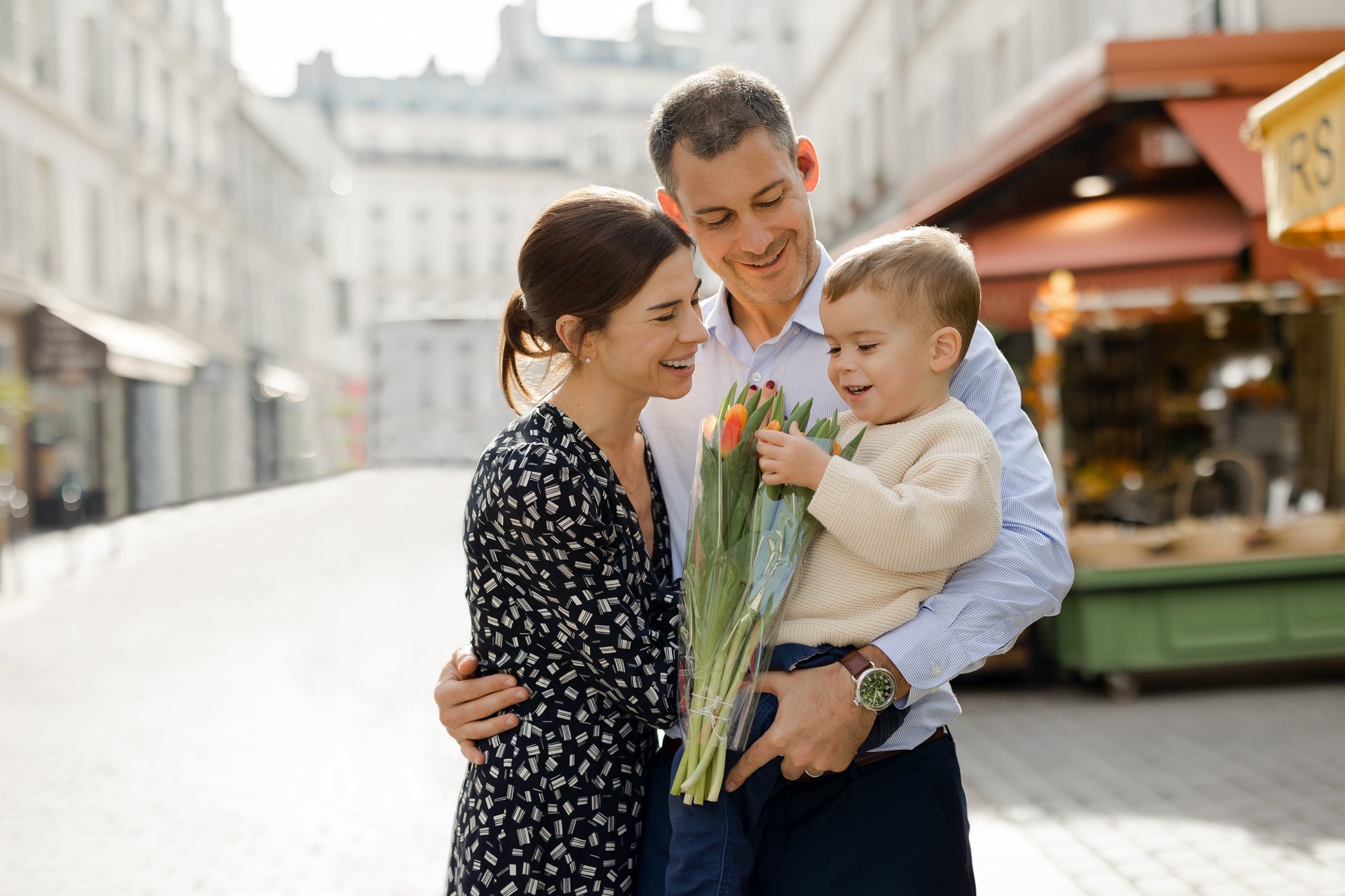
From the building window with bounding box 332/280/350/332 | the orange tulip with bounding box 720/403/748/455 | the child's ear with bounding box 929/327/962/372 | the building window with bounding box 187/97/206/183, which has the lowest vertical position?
the orange tulip with bounding box 720/403/748/455

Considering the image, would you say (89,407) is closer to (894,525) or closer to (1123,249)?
(1123,249)

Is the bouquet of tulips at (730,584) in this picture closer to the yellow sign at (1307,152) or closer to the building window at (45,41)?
the yellow sign at (1307,152)

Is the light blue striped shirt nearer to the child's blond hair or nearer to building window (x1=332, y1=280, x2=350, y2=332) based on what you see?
the child's blond hair

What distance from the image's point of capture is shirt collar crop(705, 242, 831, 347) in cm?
220

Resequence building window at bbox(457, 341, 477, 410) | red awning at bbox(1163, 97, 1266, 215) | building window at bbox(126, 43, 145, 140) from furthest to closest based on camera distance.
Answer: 1. building window at bbox(126, 43, 145, 140)
2. building window at bbox(457, 341, 477, 410)
3. red awning at bbox(1163, 97, 1266, 215)

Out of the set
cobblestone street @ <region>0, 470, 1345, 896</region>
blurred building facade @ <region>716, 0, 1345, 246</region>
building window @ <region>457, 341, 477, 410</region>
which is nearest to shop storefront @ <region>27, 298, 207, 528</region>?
building window @ <region>457, 341, 477, 410</region>

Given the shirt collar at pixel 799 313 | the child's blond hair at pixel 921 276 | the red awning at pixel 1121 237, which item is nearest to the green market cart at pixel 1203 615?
the red awning at pixel 1121 237

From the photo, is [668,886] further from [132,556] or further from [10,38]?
[10,38]

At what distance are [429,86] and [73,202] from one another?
48.3 m

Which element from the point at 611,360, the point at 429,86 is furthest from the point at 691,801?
the point at 429,86

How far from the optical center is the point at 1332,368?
962cm

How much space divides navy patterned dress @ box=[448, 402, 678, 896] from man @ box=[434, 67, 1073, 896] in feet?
0.21

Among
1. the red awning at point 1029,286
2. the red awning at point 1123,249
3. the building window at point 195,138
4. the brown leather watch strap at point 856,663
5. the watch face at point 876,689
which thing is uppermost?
the building window at point 195,138

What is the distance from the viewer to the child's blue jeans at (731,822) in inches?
72.8
